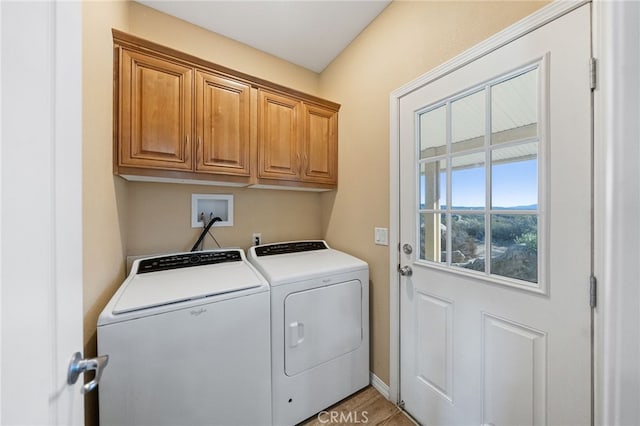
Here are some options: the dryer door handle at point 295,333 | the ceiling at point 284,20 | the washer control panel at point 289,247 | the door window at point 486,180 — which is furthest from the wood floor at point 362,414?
the ceiling at point 284,20

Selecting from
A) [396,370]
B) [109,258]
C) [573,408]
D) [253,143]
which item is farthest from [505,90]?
[109,258]

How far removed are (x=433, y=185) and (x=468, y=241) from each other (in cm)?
37

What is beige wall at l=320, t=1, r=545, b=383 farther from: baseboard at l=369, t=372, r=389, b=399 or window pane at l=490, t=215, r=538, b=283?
window pane at l=490, t=215, r=538, b=283

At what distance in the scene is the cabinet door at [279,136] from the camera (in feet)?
5.62

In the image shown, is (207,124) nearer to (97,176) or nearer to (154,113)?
(154,113)

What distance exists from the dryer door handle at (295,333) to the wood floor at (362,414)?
534 millimetres

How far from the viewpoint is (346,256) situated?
185 centimetres

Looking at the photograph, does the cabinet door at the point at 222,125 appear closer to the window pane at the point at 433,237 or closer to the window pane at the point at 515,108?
the window pane at the point at 433,237

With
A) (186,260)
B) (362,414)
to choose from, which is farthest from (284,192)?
(362,414)

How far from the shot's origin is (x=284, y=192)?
219 cm

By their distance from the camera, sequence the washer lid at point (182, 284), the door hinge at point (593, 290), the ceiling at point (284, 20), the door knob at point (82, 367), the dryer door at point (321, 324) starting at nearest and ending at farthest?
1. the door knob at point (82, 367)
2. the door hinge at point (593, 290)
3. the washer lid at point (182, 284)
4. the dryer door at point (321, 324)
5. the ceiling at point (284, 20)

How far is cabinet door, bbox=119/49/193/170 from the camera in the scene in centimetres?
127

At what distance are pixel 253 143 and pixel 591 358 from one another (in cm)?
199

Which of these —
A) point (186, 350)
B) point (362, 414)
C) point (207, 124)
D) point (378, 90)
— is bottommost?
point (362, 414)
